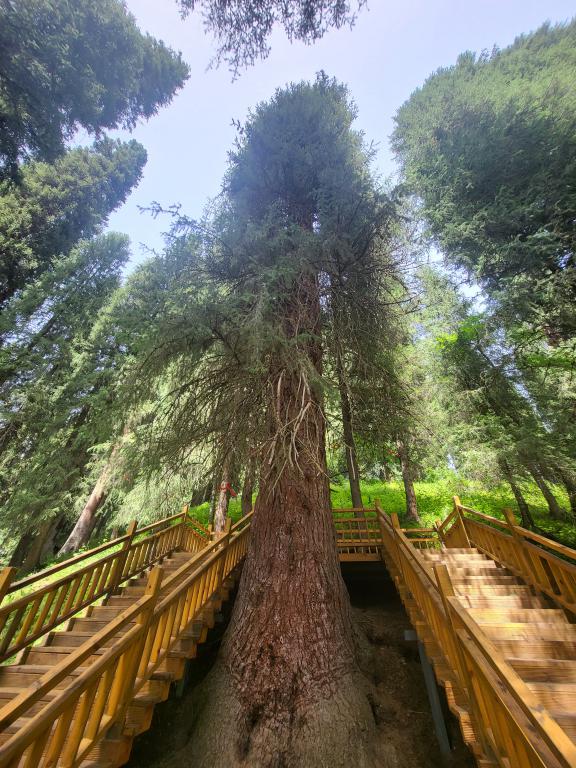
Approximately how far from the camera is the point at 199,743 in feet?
10.3

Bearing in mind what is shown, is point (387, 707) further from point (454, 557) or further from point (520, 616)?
point (454, 557)

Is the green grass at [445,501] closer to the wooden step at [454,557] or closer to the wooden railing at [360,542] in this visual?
the wooden railing at [360,542]

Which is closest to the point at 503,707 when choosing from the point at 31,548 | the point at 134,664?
the point at 134,664

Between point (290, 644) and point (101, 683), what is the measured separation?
185 cm

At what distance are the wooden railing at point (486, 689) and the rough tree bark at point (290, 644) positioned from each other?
1.06m

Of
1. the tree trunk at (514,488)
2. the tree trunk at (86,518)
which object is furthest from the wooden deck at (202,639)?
the tree trunk at (86,518)

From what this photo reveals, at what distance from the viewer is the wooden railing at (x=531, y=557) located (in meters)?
3.52

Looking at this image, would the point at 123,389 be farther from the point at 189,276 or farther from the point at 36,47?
the point at 36,47

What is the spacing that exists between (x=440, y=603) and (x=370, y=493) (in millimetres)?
12076

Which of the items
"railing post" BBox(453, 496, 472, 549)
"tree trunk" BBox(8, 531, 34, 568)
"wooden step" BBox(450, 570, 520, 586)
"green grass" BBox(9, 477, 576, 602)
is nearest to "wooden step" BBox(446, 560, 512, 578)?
"wooden step" BBox(450, 570, 520, 586)

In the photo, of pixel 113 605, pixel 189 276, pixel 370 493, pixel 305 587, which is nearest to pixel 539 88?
pixel 189 276

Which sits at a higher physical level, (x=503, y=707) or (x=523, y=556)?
(x=523, y=556)

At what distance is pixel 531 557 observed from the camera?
4230 mm

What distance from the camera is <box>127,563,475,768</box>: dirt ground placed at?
3.38 meters
